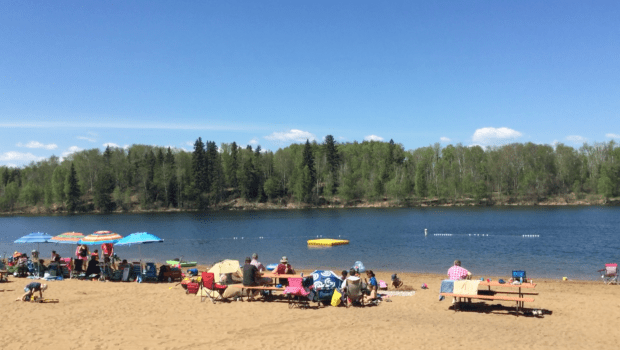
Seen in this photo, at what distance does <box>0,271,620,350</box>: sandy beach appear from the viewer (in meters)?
10.7

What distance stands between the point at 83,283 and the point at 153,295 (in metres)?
4.96

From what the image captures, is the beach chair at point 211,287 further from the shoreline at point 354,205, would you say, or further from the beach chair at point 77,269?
the shoreline at point 354,205

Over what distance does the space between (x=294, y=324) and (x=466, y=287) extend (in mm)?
5301

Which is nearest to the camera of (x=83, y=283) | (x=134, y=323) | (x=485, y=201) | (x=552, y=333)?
(x=552, y=333)

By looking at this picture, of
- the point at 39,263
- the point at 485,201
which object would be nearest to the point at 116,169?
the point at 485,201

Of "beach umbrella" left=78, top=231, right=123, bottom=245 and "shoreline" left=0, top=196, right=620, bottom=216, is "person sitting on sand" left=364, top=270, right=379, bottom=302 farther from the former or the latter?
"shoreline" left=0, top=196, right=620, bottom=216

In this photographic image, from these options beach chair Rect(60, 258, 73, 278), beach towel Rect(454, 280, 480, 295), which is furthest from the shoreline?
beach towel Rect(454, 280, 480, 295)

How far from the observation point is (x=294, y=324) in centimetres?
1248

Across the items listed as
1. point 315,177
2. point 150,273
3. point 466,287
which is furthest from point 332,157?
point 466,287

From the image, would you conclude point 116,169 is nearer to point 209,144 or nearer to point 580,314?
point 209,144

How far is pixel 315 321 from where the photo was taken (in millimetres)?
12766

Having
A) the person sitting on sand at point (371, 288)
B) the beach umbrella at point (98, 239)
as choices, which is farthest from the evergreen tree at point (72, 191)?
the person sitting on sand at point (371, 288)

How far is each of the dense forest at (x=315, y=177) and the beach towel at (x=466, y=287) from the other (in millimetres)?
95553

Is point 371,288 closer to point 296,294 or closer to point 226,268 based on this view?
point 296,294
